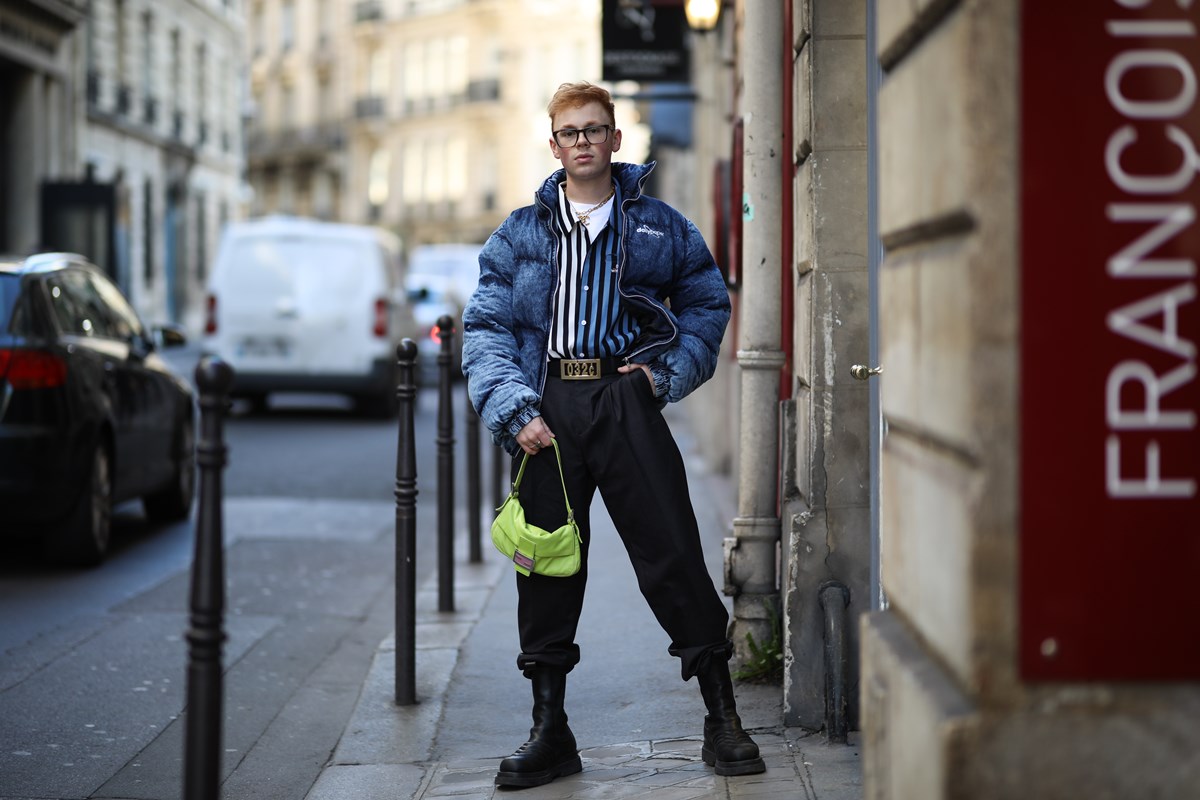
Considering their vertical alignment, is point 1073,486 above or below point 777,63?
below

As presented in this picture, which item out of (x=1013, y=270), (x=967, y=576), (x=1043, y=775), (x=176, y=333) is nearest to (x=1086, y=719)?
(x=1043, y=775)

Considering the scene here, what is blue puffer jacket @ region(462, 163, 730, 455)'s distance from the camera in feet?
14.3

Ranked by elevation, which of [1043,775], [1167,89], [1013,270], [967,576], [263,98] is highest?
[263,98]

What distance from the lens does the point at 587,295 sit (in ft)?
14.4

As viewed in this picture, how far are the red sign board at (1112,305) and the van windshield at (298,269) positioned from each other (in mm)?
15402

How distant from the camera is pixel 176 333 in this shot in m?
10.1

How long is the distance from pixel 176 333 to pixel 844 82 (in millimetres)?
6342

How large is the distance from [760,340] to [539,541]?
53.3 inches

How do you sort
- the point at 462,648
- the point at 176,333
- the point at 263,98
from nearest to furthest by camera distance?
1. the point at 462,648
2. the point at 176,333
3. the point at 263,98

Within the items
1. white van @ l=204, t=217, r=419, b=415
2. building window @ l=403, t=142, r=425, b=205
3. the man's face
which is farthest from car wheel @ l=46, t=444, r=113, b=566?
building window @ l=403, t=142, r=425, b=205

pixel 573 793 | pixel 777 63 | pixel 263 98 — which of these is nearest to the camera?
pixel 573 793

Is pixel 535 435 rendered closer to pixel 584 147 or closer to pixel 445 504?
pixel 584 147

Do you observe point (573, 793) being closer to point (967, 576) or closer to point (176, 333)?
point (967, 576)

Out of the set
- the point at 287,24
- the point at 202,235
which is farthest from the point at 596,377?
the point at 287,24
